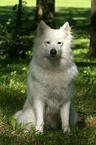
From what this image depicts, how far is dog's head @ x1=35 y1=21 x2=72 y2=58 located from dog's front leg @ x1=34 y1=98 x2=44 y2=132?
0.73 metres

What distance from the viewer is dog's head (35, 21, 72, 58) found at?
382cm

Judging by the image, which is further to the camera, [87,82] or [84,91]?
[87,82]

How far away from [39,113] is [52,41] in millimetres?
1111

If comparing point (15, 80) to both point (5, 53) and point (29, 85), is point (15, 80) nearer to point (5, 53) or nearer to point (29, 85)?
point (29, 85)

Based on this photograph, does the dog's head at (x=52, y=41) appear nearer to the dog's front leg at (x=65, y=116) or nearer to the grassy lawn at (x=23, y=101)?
the grassy lawn at (x=23, y=101)

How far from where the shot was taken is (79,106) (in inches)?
209

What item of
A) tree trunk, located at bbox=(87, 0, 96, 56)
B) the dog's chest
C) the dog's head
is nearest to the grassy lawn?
the dog's head

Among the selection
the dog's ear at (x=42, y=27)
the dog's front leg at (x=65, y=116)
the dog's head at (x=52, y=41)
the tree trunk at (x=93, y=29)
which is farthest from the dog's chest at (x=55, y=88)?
the tree trunk at (x=93, y=29)

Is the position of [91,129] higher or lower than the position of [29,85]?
lower

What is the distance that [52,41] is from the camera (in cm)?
385

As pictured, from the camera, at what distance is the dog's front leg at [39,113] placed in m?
3.99

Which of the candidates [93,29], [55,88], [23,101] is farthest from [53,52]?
[93,29]

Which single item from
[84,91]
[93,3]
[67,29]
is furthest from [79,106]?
[93,3]

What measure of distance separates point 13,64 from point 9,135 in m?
4.71
